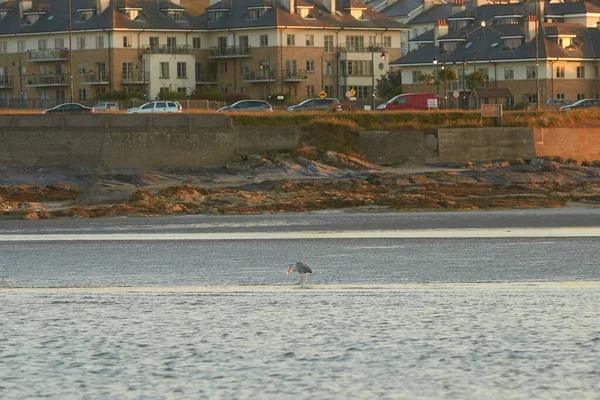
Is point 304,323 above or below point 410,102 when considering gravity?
below

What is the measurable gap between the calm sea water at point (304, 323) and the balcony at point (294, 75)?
82635 mm

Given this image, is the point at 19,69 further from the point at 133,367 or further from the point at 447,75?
the point at 133,367

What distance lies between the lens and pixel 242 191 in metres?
40.5

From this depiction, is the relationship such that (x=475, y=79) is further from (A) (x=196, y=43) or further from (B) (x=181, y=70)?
(B) (x=181, y=70)

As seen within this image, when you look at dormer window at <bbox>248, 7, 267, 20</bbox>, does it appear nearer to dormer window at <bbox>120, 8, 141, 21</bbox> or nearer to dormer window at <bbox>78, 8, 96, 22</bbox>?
dormer window at <bbox>120, 8, 141, 21</bbox>

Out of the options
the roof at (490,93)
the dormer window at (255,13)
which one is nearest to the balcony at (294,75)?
the dormer window at (255,13)

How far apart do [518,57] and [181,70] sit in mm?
27863

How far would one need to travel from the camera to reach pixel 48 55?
10825 centimetres

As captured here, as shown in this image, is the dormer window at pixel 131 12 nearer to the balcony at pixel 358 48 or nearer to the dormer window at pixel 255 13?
the dormer window at pixel 255 13

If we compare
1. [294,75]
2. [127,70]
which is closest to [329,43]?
[294,75]

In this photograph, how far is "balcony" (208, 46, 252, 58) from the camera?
354 ft

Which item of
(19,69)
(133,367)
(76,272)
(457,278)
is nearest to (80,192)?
(76,272)

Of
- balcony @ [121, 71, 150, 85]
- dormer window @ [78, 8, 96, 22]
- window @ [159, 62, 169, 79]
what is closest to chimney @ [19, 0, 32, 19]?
dormer window @ [78, 8, 96, 22]

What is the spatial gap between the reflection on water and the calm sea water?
0.03m
